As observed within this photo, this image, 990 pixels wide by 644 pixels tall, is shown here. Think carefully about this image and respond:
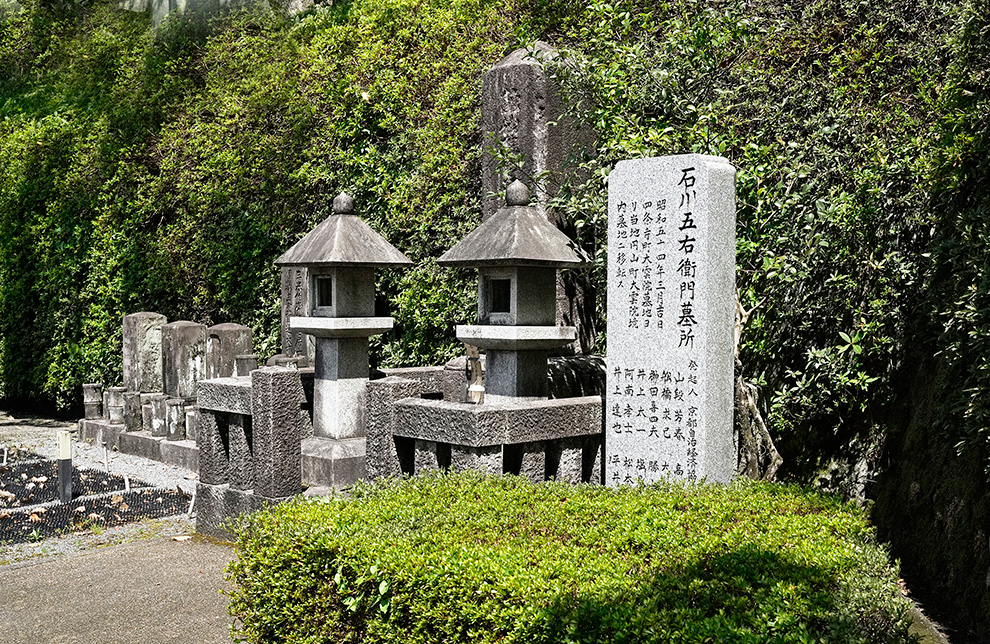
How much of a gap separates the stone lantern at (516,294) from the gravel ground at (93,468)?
3.01 m

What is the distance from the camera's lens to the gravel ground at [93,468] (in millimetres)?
7098

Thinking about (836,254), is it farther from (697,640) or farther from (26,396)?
(26,396)

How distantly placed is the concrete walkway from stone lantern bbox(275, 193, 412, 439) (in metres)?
1.57

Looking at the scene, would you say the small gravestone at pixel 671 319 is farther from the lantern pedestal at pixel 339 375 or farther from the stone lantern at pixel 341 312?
the lantern pedestal at pixel 339 375

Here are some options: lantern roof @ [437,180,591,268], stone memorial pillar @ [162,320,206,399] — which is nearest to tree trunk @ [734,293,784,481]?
lantern roof @ [437,180,591,268]

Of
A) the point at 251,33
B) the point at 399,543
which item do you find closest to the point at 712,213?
the point at 399,543

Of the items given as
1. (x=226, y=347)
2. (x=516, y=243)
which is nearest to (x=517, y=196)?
(x=516, y=243)

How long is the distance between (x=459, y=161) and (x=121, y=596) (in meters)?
5.50

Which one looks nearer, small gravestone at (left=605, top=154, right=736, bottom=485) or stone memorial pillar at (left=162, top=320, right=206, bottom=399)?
small gravestone at (left=605, top=154, right=736, bottom=485)

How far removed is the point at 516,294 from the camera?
20.1ft

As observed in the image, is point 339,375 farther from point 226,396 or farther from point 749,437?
point 749,437

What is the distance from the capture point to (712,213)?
522cm

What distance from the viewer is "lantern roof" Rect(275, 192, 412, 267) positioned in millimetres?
7727

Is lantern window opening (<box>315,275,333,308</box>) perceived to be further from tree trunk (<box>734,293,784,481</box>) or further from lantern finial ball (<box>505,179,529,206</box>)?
tree trunk (<box>734,293,784,481</box>)
